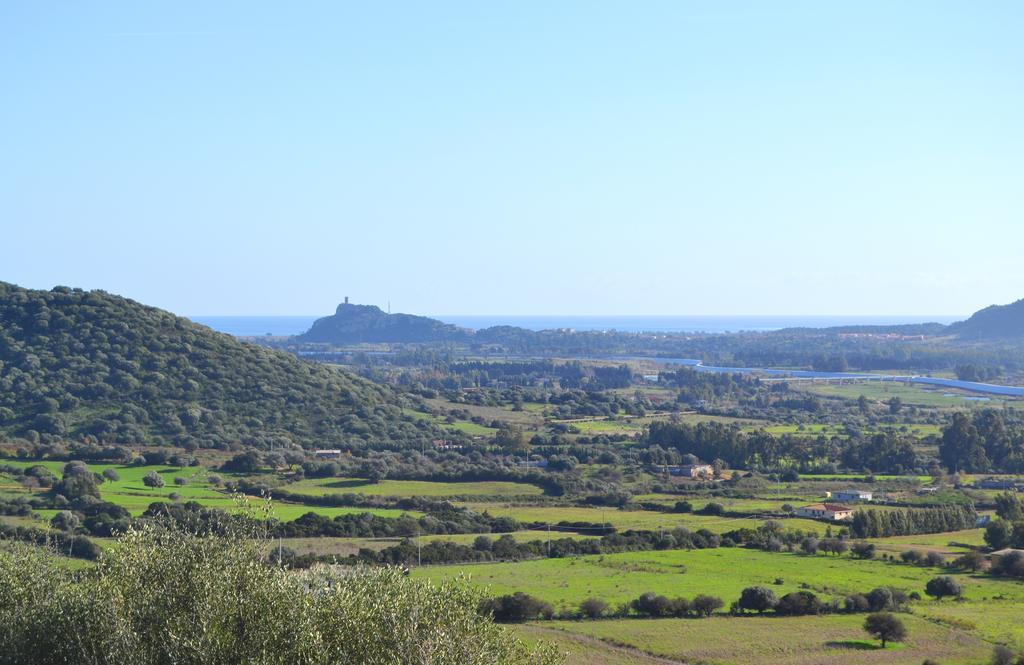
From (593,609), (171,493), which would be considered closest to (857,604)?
(593,609)

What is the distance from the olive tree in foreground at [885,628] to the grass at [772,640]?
12.2 inches

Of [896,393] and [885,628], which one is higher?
[896,393]

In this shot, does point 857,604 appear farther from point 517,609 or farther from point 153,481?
point 153,481

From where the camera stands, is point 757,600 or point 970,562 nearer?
point 757,600

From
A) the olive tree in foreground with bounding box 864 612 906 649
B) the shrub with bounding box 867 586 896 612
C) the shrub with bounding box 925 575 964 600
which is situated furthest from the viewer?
the shrub with bounding box 925 575 964 600

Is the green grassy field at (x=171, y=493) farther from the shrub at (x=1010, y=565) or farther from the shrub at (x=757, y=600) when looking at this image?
the shrub at (x=1010, y=565)

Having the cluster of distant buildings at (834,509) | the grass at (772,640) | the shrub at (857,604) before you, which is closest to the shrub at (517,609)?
the grass at (772,640)

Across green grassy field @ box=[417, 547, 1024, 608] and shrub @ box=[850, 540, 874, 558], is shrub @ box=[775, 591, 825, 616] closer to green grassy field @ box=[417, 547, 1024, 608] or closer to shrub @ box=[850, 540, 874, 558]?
green grassy field @ box=[417, 547, 1024, 608]

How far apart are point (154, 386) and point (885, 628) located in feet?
231

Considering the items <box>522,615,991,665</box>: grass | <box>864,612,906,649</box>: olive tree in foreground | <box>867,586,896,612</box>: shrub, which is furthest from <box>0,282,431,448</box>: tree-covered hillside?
<box>864,612,906,649</box>: olive tree in foreground

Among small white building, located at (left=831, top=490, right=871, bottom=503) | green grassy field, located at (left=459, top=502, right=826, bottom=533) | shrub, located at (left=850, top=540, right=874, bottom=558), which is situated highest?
shrub, located at (left=850, top=540, right=874, bottom=558)

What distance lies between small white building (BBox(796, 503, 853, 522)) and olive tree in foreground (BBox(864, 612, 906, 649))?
26083 millimetres

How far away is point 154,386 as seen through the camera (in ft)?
310

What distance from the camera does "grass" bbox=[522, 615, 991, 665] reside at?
120 ft
